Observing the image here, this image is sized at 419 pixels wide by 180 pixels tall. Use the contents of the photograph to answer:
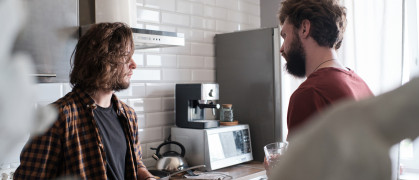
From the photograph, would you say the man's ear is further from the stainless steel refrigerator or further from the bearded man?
the stainless steel refrigerator

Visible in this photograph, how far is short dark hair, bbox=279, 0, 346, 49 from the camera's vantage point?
5.75ft

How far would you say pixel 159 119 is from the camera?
112 inches

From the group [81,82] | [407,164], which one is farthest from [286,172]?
[407,164]

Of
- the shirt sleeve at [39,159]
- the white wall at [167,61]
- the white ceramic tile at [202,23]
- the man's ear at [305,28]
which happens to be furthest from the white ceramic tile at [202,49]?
the shirt sleeve at [39,159]

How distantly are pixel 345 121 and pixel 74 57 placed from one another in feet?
6.11

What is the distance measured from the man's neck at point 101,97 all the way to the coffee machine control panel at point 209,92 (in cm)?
90

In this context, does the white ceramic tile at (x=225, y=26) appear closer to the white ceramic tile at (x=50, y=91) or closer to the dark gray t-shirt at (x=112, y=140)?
the white ceramic tile at (x=50, y=91)

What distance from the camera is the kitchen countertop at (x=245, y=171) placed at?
2.51 m

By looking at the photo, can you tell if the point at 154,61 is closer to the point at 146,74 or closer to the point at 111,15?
the point at 146,74

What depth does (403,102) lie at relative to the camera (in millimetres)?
106

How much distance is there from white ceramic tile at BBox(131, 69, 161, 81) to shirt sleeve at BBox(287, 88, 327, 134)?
1448mm

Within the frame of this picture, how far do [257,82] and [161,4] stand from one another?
934mm

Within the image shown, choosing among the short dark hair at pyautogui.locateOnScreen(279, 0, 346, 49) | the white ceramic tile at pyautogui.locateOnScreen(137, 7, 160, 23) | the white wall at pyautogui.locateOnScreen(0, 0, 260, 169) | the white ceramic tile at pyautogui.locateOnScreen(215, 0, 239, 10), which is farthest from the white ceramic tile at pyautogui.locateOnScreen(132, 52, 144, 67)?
the short dark hair at pyautogui.locateOnScreen(279, 0, 346, 49)

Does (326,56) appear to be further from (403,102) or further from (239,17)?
(239,17)
